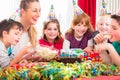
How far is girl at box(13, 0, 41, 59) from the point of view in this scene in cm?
139

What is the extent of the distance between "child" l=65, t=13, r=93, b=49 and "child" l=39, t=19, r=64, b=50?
11cm

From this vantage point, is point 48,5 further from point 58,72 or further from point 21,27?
point 58,72

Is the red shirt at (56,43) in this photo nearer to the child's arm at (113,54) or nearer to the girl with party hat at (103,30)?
the girl with party hat at (103,30)

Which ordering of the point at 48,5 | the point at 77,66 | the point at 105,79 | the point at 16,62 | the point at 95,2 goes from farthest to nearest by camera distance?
the point at 95,2 → the point at 48,5 → the point at 16,62 → the point at 77,66 → the point at 105,79

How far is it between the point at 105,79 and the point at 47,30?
2.57 feet

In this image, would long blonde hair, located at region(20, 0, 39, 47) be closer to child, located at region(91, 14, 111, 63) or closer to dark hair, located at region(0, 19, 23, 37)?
dark hair, located at region(0, 19, 23, 37)

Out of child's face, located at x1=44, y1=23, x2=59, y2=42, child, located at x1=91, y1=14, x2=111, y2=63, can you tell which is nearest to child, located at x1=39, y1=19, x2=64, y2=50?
child's face, located at x1=44, y1=23, x2=59, y2=42

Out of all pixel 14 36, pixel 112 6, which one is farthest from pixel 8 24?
pixel 112 6

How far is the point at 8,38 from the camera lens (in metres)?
1.29

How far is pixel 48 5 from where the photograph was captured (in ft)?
6.05

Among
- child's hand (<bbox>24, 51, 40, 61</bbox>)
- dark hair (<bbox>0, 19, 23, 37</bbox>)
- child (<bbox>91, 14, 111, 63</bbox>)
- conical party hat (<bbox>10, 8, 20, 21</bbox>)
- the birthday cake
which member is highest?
conical party hat (<bbox>10, 8, 20, 21</bbox>)

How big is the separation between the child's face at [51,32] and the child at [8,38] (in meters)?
0.34

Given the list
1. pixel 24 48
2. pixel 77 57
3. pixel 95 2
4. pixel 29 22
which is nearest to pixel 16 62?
pixel 24 48

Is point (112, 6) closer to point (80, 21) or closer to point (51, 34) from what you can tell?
point (80, 21)
